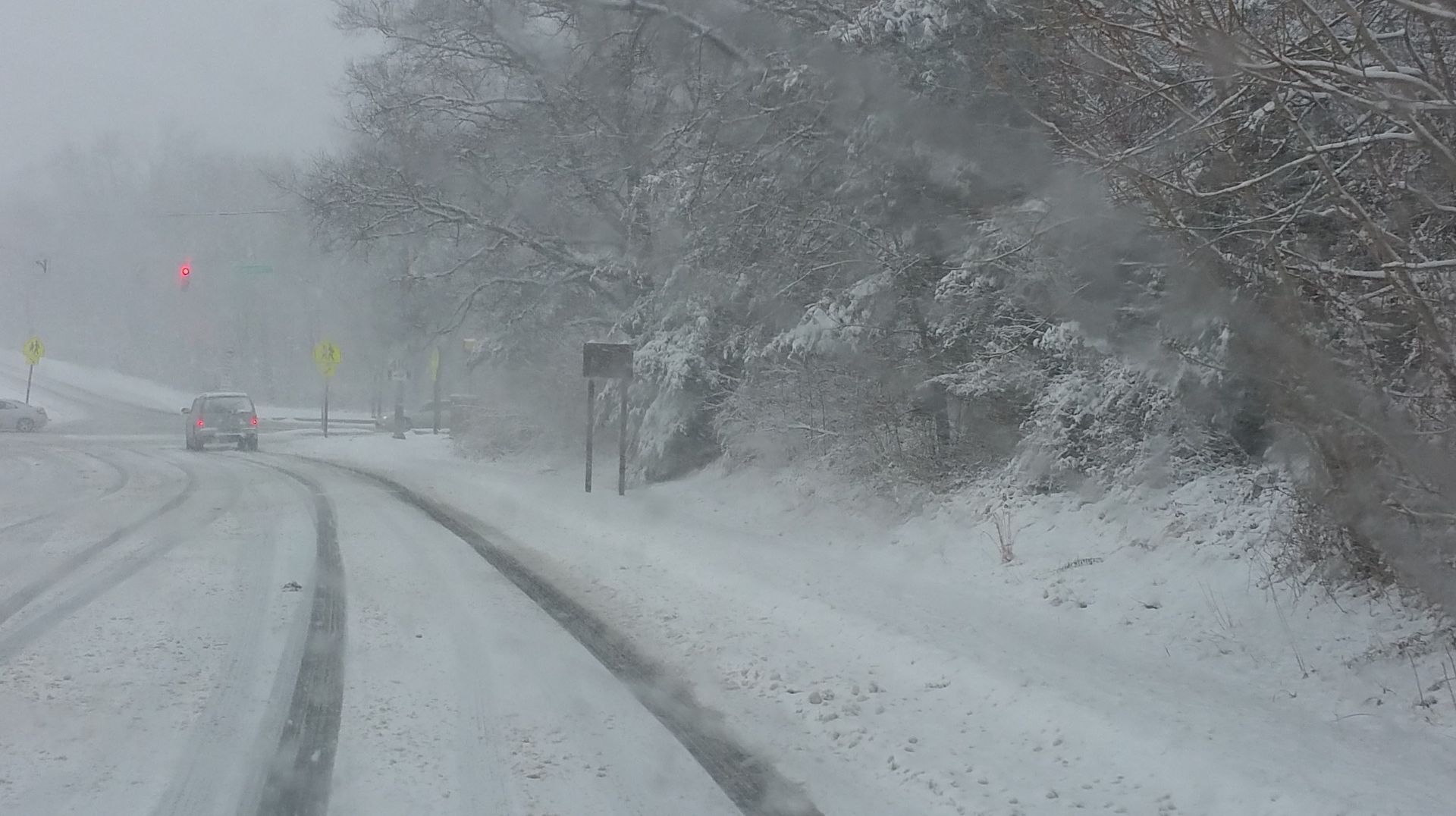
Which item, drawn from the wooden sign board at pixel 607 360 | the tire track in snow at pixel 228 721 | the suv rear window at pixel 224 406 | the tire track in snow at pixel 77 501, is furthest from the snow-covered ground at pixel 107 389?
the tire track in snow at pixel 228 721

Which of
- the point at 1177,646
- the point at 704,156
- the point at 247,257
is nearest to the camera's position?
the point at 1177,646

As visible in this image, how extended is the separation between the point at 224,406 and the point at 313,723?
30.0 meters

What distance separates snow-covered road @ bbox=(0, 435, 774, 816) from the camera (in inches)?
206

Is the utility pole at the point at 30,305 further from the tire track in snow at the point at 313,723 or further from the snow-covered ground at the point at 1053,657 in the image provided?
the tire track in snow at the point at 313,723

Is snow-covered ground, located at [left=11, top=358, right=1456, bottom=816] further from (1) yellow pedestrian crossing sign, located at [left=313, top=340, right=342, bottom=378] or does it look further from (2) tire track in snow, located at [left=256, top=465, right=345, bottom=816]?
(1) yellow pedestrian crossing sign, located at [left=313, top=340, right=342, bottom=378]

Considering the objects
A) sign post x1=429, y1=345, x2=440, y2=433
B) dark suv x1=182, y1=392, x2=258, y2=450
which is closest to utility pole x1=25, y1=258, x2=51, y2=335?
sign post x1=429, y1=345, x2=440, y2=433

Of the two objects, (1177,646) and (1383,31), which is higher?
(1383,31)

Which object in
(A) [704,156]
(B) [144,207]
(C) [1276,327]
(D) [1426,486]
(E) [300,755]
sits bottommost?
(E) [300,755]

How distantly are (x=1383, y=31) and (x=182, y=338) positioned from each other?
85610mm

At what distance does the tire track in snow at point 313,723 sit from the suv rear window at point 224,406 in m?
25.4

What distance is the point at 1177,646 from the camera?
315 inches

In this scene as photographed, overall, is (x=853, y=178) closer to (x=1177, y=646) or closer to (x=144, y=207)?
(x=1177, y=646)

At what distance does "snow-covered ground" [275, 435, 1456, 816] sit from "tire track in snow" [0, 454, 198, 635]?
4.37 metres

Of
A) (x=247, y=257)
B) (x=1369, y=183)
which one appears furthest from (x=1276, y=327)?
(x=247, y=257)
